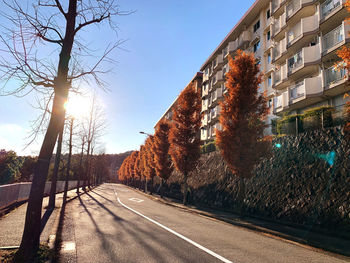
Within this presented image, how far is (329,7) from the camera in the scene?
617 inches

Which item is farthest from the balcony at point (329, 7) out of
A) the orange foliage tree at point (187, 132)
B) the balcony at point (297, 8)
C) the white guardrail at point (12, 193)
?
the white guardrail at point (12, 193)

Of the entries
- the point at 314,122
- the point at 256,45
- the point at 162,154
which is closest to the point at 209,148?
the point at 162,154

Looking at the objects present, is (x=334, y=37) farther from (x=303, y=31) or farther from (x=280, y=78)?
(x=280, y=78)

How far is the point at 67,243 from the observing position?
5723 millimetres

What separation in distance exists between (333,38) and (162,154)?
19.5 m

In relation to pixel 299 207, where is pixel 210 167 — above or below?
above

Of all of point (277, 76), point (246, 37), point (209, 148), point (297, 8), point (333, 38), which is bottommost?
point (209, 148)

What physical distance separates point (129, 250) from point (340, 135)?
401 inches

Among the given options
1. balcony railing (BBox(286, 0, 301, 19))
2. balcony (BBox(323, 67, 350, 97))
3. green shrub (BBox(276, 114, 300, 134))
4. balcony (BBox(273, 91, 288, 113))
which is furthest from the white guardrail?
balcony railing (BBox(286, 0, 301, 19))

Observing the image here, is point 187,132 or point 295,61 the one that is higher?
point 295,61

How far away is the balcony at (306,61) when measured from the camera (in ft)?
53.6

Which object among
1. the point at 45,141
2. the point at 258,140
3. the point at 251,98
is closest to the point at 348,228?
the point at 258,140

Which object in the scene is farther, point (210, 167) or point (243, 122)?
point (210, 167)

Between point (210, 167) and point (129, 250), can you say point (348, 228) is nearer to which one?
point (129, 250)
